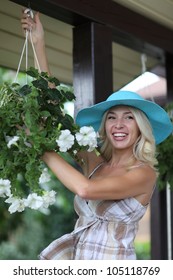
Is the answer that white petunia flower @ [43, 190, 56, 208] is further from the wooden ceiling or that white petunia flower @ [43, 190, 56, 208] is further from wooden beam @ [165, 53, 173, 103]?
wooden beam @ [165, 53, 173, 103]

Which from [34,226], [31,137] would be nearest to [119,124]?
[31,137]

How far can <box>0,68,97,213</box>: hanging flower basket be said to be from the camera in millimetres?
2012

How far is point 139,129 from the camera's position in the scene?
7.92ft

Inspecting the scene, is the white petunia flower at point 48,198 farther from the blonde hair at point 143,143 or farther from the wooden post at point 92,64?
the wooden post at point 92,64

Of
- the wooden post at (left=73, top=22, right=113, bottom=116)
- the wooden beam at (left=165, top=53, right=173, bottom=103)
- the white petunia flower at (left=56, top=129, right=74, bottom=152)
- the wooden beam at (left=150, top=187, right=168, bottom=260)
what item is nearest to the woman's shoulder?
the wooden post at (left=73, top=22, right=113, bottom=116)

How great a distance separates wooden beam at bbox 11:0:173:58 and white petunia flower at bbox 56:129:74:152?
81 cm

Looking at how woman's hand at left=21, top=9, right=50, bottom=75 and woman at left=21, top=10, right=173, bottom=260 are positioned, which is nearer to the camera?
woman at left=21, top=10, right=173, bottom=260

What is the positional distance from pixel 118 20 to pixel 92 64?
36 centimetres

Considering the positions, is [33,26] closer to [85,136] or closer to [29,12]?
[29,12]

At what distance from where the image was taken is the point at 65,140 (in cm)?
206

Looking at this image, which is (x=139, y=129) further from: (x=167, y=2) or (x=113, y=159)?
(x=167, y=2)

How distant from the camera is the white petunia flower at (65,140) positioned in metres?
2.05

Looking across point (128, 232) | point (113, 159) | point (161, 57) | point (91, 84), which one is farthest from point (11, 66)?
point (128, 232)

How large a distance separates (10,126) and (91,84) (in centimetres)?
87
